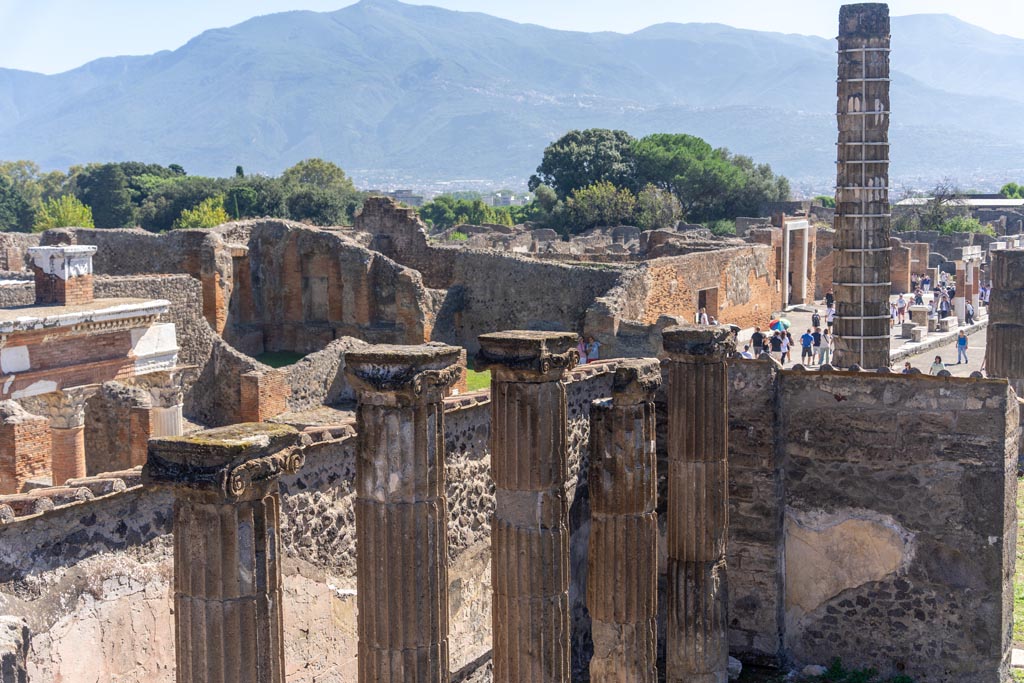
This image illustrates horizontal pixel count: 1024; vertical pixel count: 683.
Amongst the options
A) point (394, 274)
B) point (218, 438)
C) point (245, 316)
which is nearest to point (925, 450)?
point (218, 438)

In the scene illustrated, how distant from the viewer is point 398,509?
7062mm

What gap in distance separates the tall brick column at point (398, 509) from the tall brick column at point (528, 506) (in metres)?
0.88

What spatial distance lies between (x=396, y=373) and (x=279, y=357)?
22936mm

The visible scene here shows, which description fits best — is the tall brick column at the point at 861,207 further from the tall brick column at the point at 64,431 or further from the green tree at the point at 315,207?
the green tree at the point at 315,207

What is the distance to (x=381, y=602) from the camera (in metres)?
7.09

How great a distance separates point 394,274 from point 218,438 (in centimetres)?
2312

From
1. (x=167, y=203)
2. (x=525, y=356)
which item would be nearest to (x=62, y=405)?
(x=525, y=356)

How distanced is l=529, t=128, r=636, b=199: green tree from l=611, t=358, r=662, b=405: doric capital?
62346mm

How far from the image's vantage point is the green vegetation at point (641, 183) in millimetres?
60812

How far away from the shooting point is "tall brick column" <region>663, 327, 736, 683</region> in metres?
10.2

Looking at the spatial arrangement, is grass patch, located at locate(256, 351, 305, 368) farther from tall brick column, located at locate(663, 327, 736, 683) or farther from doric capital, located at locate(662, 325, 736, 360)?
doric capital, located at locate(662, 325, 736, 360)

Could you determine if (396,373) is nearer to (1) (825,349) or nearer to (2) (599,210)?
(1) (825,349)

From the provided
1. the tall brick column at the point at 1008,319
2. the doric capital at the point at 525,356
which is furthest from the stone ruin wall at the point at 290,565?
the tall brick column at the point at 1008,319

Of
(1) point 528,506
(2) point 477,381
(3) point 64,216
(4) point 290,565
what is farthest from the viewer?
(3) point 64,216
